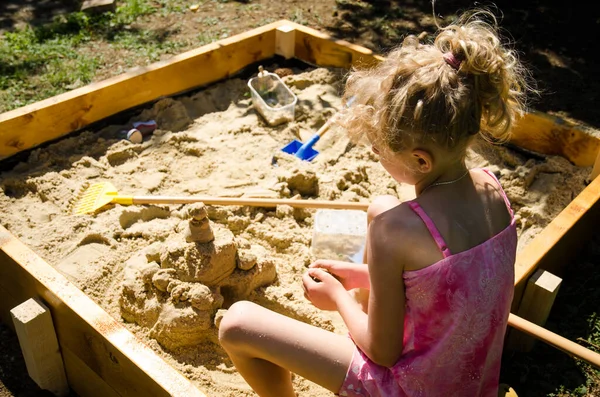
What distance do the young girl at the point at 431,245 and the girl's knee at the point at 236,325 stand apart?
0.01 meters

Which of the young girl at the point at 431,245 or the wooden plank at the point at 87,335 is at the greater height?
the young girl at the point at 431,245

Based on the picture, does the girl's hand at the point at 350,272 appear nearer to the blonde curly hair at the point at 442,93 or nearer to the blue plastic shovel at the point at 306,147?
the blonde curly hair at the point at 442,93

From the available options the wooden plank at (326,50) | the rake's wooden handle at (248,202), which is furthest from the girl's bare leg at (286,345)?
the wooden plank at (326,50)

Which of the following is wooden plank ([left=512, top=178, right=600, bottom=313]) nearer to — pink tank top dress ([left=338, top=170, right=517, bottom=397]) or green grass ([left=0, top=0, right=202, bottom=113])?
pink tank top dress ([left=338, top=170, right=517, bottom=397])

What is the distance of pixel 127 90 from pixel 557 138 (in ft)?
7.76

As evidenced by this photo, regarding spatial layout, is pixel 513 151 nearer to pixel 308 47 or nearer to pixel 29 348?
pixel 308 47

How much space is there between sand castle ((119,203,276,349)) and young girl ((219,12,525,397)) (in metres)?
0.55

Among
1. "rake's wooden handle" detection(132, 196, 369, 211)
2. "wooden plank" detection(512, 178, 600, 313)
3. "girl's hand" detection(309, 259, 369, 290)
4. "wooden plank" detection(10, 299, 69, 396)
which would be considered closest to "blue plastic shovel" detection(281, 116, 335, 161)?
"rake's wooden handle" detection(132, 196, 369, 211)

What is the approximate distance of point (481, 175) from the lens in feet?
5.46

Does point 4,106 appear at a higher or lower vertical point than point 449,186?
lower

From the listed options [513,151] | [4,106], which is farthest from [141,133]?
[513,151]

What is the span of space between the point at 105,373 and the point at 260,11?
376 cm

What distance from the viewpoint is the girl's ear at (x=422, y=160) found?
1.49m

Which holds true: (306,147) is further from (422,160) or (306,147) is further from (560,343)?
(422,160)
